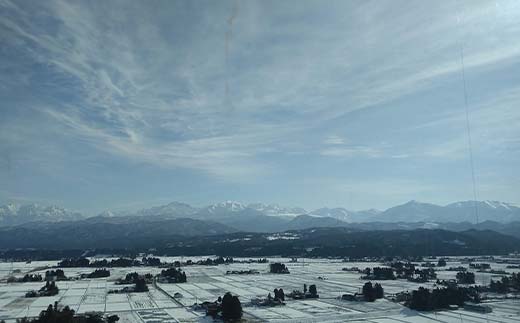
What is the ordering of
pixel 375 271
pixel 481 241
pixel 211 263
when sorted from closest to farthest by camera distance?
pixel 375 271
pixel 211 263
pixel 481 241

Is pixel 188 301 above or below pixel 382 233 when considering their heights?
below

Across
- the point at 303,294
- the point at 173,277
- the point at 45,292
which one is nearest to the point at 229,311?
the point at 303,294

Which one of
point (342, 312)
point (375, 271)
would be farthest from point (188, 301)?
point (375, 271)

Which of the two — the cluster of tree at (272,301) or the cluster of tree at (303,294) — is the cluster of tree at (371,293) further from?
the cluster of tree at (272,301)

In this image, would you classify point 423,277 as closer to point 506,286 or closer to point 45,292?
point 506,286

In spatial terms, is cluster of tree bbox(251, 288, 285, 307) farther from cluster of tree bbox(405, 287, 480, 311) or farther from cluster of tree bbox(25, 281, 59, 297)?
cluster of tree bbox(25, 281, 59, 297)

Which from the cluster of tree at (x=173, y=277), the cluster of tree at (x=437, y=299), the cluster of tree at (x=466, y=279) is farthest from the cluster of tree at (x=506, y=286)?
the cluster of tree at (x=173, y=277)

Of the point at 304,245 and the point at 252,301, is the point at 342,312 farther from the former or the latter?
the point at 304,245

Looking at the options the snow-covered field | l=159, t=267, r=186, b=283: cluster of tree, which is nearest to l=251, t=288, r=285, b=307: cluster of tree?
the snow-covered field

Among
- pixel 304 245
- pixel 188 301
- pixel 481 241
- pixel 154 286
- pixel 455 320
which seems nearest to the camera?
pixel 455 320
